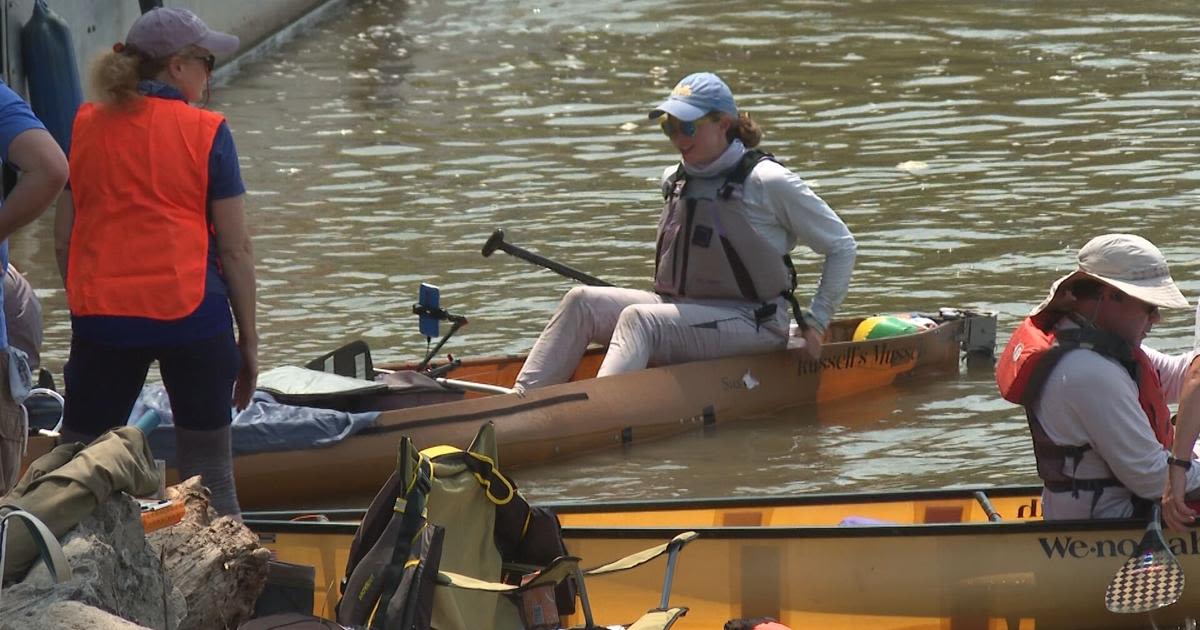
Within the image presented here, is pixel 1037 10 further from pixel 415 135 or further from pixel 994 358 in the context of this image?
pixel 994 358

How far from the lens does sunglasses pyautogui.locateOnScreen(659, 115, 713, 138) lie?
782 cm

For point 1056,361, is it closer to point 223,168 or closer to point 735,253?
point 223,168

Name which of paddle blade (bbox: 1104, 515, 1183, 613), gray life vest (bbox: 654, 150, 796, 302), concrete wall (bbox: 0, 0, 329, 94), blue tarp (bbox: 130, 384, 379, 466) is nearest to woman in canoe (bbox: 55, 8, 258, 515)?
blue tarp (bbox: 130, 384, 379, 466)

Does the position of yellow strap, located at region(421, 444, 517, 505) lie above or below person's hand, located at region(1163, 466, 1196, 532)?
above

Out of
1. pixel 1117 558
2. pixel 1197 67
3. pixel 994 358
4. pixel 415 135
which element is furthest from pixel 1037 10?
pixel 1117 558

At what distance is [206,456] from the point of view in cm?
531

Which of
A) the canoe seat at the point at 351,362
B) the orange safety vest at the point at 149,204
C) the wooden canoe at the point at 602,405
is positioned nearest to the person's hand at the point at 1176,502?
the orange safety vest at the point at 149,204

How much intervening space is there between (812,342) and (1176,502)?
3.28m

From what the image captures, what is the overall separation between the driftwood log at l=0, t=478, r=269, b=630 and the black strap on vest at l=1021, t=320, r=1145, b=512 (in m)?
2.08

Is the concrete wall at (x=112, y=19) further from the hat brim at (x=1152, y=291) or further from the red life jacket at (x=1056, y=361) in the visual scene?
the hat brim at (x=1152, y=291)

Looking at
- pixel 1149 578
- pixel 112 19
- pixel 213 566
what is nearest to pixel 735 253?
pixel 1149 578

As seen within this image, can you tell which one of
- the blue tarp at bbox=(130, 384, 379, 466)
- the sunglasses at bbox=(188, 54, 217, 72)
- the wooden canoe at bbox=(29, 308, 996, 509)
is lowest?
the wooden canoe at bbox=(29, 308, 996, 509)

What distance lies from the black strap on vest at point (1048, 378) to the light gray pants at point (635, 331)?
287 centimetres

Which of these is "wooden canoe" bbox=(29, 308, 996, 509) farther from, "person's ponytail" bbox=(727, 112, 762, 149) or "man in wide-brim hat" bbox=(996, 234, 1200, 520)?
"man in wide-brim hat" bbox=(996, 234, 1200, 520)
